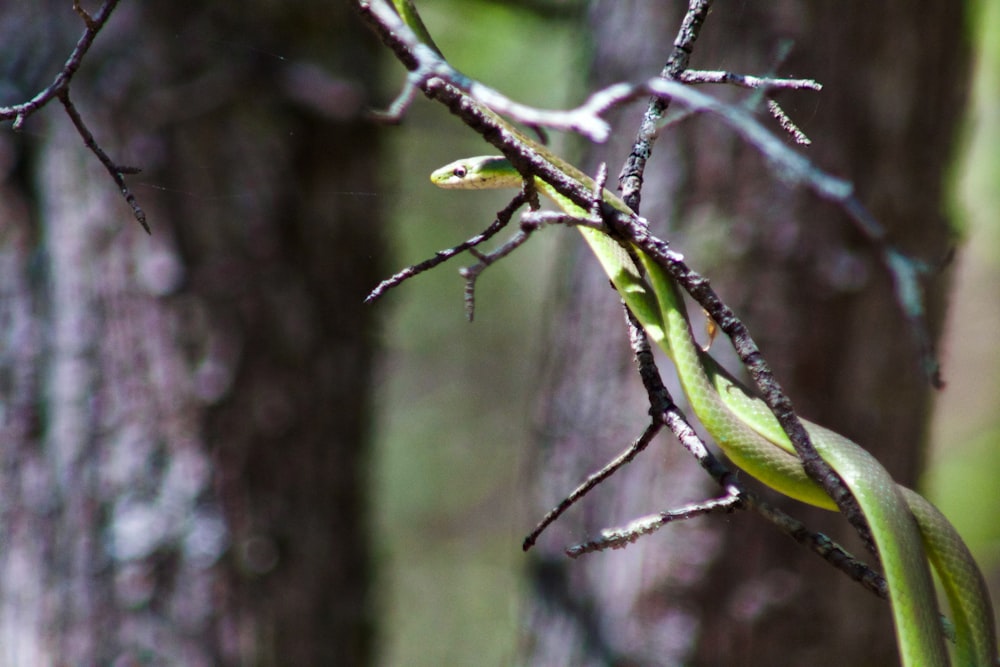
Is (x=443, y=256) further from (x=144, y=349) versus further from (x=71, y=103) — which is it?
(x=144, y=349)

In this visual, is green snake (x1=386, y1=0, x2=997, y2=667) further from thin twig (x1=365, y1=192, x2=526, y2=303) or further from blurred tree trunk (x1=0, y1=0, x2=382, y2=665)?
blurred tree trunk (x1=0, y1=0, x2=382, y2=665)

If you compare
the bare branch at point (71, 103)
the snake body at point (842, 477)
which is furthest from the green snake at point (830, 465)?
the bare branch at point (71, 103)

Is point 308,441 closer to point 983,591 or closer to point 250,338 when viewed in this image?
point 250,338

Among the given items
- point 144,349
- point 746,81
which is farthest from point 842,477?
point 144,349

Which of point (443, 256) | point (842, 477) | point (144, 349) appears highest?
point (144, 349)

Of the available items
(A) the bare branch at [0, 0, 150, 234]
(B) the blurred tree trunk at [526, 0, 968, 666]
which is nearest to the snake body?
(A) the bare branch at [0, 0, 150, 234]

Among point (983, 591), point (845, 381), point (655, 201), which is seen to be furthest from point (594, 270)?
point (983, 591)

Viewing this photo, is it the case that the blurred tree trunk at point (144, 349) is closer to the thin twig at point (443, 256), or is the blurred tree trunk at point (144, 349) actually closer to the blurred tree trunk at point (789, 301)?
the blurred tree trunk at point (789, 301)
